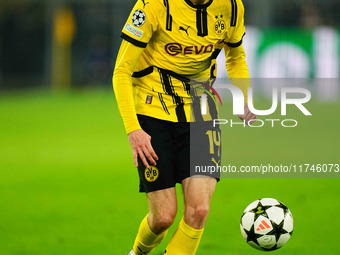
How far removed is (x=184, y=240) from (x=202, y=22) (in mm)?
1484

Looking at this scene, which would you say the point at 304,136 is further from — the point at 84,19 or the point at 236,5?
the point at 84,19

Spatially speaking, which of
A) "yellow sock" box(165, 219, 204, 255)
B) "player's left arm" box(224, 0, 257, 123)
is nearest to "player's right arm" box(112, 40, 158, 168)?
"yellow sock" box(165, 219, 204, 255)

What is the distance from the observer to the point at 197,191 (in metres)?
4.58

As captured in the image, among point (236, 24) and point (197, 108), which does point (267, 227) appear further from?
point (236, 24)

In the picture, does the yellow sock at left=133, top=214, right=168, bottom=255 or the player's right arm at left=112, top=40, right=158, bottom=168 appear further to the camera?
the yellow sock at left=133, top=214, right=168, bottom=255

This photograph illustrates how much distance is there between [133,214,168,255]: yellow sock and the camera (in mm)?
4945

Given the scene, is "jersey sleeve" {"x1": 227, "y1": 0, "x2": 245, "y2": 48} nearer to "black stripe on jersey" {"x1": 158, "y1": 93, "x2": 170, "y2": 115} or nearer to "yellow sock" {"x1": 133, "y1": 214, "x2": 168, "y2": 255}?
"black stripe on jersey" {"x1": 158, "y1": 93, "x2": 170, "y2": 115}

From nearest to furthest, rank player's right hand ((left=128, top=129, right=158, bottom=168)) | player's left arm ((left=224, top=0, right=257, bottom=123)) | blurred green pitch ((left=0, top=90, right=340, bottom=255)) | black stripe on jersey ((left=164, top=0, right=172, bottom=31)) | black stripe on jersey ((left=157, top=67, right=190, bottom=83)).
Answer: player's right hand ((left=128, top=129, right=158, bottom=168)) → black stripe on jersey ((left=164, top=0, right=172, bottom=31)) → black stripe on jersey ((left=157, top=67, right=190, bottom=83)) → player's left arm ((left=224, top=0, right=257, bottom=123)) → blurred green pitch ((left=0, top=90, right=340, bottom=255))

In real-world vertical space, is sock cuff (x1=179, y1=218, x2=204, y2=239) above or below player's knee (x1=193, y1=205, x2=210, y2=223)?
below

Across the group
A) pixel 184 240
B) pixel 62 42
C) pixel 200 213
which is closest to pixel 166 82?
pixel 200 213

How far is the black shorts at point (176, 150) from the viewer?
4703mm

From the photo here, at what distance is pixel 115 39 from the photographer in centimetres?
2202

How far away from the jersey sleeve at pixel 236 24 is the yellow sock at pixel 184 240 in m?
1.37

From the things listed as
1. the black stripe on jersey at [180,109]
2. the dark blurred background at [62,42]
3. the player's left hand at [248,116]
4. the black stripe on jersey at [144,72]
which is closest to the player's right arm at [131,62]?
the black stripe on jersey at [144,72]
